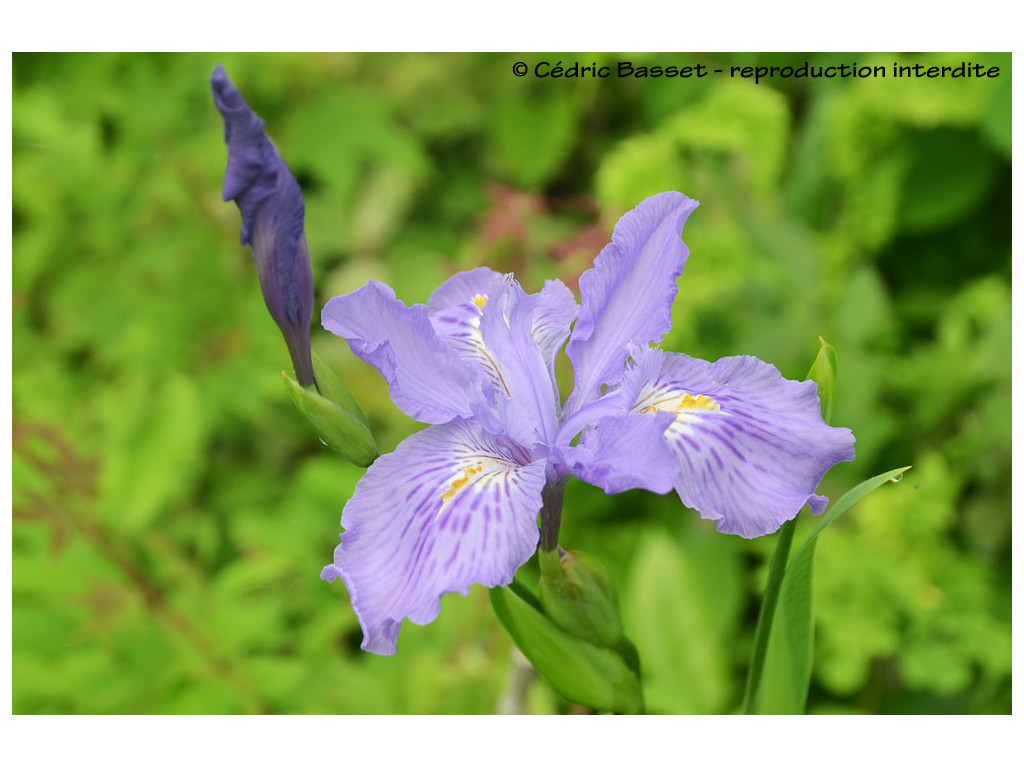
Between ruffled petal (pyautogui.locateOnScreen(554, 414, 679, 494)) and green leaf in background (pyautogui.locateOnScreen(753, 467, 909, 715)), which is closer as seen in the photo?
ruffled petal (pyautogui.locateOnScreen(554, 414, 679, 494))

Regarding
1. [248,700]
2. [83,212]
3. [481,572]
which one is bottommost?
[248,700]

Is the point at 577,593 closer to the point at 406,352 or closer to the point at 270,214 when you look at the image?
the point at 406,352

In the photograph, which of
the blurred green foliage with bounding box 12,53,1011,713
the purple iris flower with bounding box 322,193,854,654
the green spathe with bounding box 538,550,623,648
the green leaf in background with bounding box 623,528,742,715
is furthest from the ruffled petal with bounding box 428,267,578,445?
the green leaf in background with bounding box 623,528,742,715

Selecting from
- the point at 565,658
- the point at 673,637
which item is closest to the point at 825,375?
the point at 565,658

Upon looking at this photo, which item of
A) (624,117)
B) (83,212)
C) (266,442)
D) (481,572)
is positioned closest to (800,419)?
(481,572)

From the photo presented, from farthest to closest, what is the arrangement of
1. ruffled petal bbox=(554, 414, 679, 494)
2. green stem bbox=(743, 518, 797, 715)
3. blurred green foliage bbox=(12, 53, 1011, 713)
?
blurred green foliage bbox=(12, 53, 1011, 713), green stem bbox=(743, 518, 797, 715), ruffled petal bbox=(554, 414, 679, 494)

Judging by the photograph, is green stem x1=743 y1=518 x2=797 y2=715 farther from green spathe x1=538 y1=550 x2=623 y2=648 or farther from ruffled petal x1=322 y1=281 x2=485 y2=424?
ruffled petal x1=322 y1=281 x2=485 y2=424

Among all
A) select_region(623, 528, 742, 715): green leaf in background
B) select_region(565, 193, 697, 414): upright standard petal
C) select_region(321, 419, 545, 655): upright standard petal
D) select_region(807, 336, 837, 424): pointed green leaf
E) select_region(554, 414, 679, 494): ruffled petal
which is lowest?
select_region(623, 528, 742, 715): green leaf in background

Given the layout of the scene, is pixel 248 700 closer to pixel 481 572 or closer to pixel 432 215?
pixel 481 572
